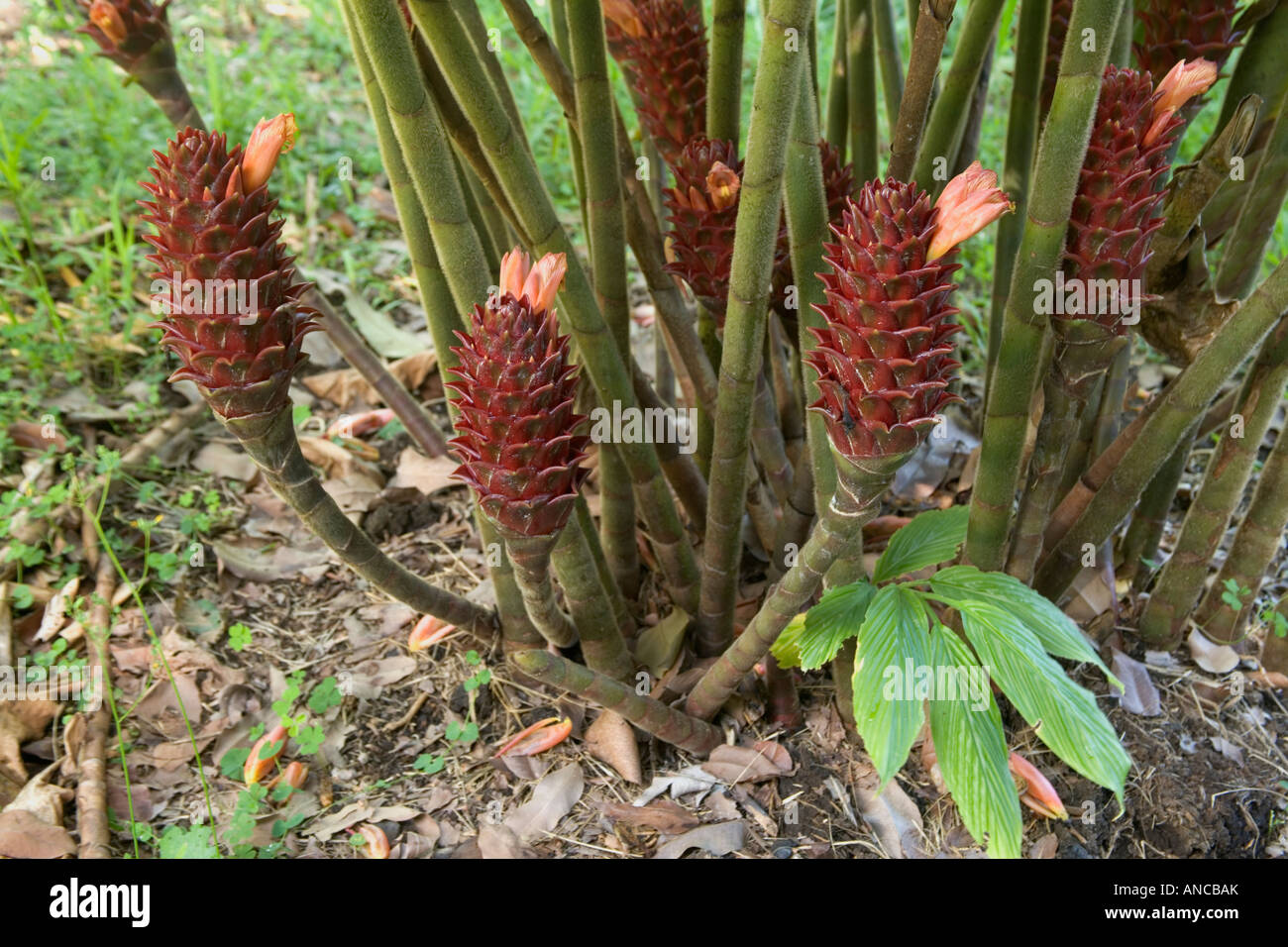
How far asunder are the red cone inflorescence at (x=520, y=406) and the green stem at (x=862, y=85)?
3.33 feet

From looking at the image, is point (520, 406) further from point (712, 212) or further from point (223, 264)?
point (712, 212)

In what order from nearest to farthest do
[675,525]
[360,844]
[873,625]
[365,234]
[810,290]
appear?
[873,625]
[810,290]
[360,844]
[675,525]
[365,234]

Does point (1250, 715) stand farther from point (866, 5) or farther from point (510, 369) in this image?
point (510, 369)

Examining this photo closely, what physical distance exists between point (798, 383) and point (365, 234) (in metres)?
2.12

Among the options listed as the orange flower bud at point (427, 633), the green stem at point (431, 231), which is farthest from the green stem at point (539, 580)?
the orange flower bud at point (427, 633)

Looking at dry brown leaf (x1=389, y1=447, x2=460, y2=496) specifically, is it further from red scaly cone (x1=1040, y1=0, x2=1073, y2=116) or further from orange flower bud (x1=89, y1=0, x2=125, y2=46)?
red scaly cone (x1=1040, y1=0, x2=1073, y2=116)

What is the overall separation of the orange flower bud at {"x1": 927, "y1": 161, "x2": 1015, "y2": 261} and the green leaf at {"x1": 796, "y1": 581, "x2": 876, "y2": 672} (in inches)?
22.5

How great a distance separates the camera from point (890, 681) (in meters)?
1.37

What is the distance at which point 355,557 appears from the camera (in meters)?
1.65

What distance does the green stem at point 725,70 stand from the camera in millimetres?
1678

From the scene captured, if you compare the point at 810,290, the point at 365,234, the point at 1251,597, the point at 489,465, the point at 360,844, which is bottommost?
the point at 360,844

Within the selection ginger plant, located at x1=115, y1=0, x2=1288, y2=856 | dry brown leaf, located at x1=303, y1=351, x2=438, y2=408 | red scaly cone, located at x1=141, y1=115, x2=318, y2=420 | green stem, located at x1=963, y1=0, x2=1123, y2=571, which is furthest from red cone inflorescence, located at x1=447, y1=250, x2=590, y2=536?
dry brown leaf, located at x1=303, y1=351, x2=438, y2=408

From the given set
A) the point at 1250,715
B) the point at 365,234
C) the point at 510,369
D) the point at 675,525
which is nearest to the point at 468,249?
the point at 510,369

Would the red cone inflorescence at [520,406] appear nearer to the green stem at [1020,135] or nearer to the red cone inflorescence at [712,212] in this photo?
the red cone inflorescence at [712,212]
